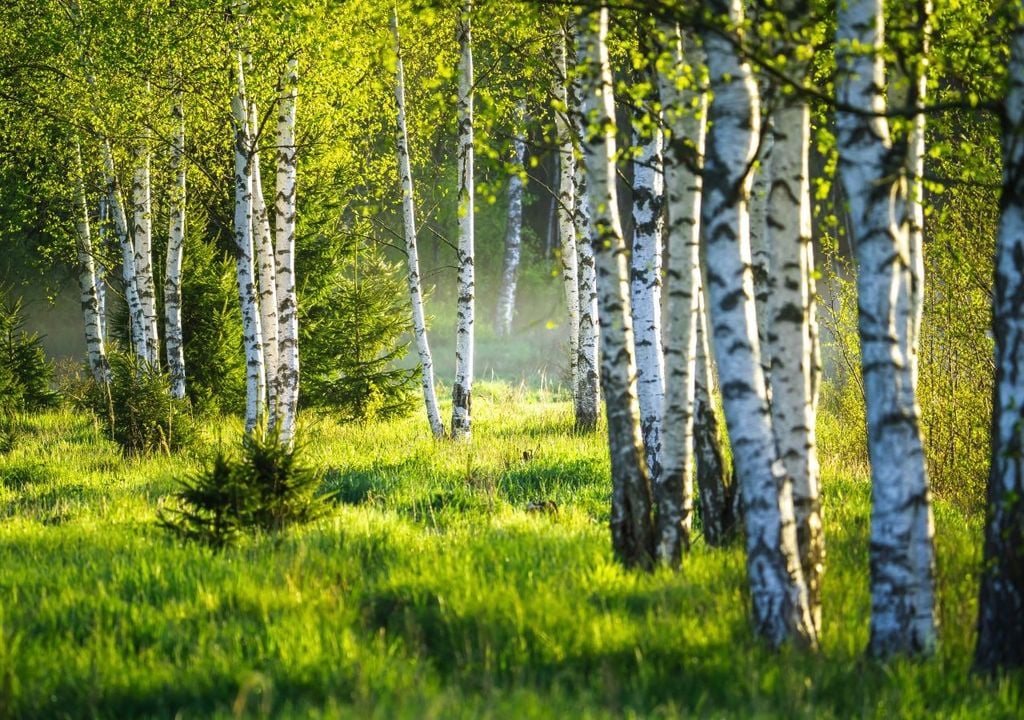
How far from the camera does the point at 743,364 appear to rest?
5.41 meters

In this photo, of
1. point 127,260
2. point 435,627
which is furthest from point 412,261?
point 435,627

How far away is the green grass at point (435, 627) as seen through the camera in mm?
4684

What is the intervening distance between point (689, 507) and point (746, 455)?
1.61 metres

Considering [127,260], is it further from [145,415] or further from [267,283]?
[267,283]

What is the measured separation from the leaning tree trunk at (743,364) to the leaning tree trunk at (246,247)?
30.3ft

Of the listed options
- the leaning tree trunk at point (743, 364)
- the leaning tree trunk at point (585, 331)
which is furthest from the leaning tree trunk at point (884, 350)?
the leaning tree trunk at point (585, 331)

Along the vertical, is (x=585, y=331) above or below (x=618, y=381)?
above

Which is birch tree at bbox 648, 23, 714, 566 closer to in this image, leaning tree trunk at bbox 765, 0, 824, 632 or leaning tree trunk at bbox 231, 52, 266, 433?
leaning tree trunk at bbox 765, 0, 824, 632

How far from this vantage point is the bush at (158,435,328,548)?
8.05 metres

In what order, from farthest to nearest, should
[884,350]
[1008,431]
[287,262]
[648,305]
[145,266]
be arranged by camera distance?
[145,266], [287,262], [648,305], [884,350], [1008,431]

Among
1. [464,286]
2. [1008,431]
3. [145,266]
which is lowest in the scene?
[1008,431]

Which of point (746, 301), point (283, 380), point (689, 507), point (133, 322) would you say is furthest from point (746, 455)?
point (133, 322)

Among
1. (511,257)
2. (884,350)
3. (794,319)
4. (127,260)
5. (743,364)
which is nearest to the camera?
(884,350)

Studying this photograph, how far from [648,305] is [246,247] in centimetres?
692
